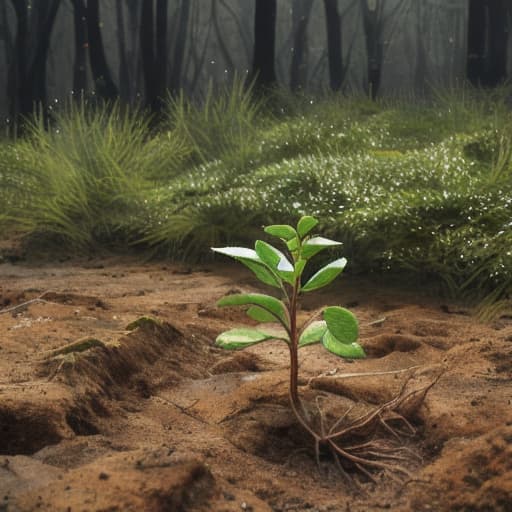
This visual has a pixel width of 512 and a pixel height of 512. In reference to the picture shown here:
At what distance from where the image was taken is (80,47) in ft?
38.2

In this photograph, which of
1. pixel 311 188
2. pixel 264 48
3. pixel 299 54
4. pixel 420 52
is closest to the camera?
pixel 311 188

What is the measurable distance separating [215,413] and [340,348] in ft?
1.12

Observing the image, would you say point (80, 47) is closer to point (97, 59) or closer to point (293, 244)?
point (97, 59)

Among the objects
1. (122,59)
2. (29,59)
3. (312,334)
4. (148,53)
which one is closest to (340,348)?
(312,334)

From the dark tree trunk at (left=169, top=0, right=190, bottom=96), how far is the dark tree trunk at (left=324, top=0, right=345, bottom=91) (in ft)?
7.32

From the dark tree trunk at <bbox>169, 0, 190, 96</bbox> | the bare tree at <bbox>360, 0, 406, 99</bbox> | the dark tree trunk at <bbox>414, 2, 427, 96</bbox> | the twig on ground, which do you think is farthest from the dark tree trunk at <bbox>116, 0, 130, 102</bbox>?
the twig on ground

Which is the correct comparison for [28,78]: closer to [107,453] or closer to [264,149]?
[264,149]

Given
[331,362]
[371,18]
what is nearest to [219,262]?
[331,362]

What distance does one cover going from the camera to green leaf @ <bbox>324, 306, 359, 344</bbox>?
5.55 ft

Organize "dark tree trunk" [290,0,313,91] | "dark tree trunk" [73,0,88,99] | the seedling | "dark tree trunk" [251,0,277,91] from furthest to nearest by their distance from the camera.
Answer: "dark tree trunk" [290,0,313,91] < "dark tree trunk" [73,0,88,99] < "dark tree trunk" [251,0,277,91] < the seedling

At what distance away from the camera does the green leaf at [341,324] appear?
5.55 ft

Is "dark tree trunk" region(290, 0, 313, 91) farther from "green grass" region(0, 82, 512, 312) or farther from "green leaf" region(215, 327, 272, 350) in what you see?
"green leaf" region(215, 327, 272, 350)

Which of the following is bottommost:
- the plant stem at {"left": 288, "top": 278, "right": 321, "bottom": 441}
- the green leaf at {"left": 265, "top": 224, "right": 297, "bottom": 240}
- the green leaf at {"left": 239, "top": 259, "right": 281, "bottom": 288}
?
the plant stem at {"left": 288, "top": 278, "right": 321, "bottom": 441}

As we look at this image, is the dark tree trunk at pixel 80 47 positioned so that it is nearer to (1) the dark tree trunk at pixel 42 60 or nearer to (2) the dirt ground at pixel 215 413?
(1) the dark tree trunk at pixel 42 60
